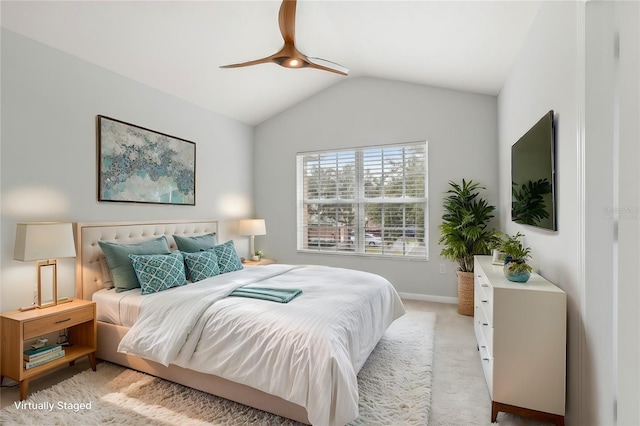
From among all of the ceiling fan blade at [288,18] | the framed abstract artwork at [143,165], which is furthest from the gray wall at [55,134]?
the ceiling fan blade at [288,18]

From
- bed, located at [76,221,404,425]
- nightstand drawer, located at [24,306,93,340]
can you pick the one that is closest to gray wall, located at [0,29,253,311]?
bed, located at [76,221,404,425]

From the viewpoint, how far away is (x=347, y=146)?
472 centimetres

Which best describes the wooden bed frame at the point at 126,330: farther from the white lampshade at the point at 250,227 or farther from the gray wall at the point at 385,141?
the gray wall at the point at 385,141

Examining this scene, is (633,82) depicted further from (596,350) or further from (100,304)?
(100,304)

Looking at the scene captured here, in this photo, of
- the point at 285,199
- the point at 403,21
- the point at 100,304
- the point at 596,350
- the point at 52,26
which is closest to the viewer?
the point at 596,350

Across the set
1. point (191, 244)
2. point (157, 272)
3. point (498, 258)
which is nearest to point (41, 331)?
point (157, 272)

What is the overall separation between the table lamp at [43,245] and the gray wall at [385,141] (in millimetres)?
3035

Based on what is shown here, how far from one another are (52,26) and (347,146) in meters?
3.39

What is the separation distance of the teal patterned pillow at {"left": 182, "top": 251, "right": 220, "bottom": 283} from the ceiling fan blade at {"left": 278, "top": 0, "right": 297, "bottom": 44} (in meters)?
2.11

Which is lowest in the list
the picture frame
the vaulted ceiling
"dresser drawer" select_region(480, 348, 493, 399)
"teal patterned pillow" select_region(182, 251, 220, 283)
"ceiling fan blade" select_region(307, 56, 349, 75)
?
"dresser drawer" select_region(480, 348, 493, 399)

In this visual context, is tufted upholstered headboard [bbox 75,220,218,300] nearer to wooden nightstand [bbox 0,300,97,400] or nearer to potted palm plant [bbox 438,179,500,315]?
wooden nightstand [bbox 0,300,97,400]

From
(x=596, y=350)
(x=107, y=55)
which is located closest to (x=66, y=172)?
(x=107, y=55)

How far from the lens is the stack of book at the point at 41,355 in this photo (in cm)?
219

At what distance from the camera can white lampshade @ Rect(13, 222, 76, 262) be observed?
87.0 inches
